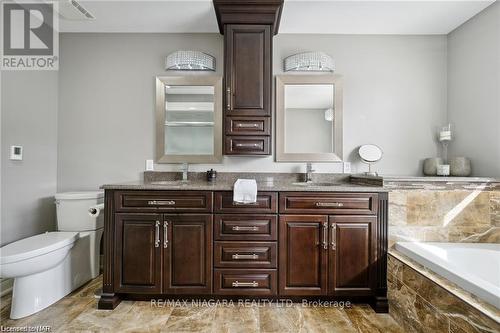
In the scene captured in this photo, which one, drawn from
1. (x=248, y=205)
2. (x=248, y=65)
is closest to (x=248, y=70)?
(x=248, y=65)

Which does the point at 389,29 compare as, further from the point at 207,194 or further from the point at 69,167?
the point at 69,167

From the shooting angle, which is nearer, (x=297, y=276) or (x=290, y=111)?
(x=297, y=276)

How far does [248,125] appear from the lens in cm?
228

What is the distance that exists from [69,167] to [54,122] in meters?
0.46

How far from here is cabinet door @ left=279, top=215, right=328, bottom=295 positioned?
6.26 ft

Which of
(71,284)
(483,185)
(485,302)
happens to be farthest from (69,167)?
(483,185)

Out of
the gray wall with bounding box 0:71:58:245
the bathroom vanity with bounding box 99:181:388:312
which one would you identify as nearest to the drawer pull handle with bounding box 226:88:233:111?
the bathroom vanity with bounding box 99:181:388:312

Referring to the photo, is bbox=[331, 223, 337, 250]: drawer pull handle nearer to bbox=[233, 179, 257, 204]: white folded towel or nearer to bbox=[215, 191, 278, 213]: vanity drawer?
bbox=[215, 191, 278, 213]: vanity drawer

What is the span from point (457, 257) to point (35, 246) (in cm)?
288

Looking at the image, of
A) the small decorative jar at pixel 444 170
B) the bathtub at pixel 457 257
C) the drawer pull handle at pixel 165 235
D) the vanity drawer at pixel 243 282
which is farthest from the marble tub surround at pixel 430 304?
the drawer pull handle at pixel 165 235

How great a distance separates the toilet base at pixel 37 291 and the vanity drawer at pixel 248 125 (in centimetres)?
170

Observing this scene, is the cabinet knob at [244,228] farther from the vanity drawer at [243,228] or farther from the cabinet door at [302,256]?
the cabinet door at [302,256]

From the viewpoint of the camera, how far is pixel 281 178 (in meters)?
2.53

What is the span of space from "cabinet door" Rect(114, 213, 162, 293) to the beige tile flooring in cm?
17
